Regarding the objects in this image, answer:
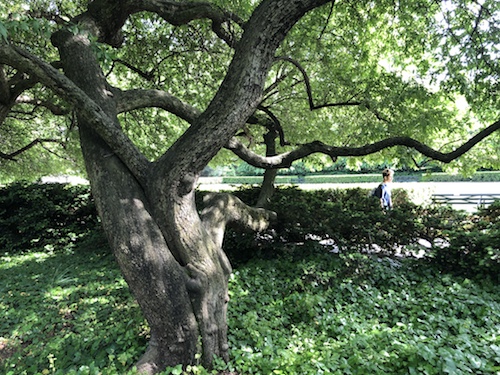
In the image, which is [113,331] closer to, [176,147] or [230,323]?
[230,323]

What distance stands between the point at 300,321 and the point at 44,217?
9.00 m

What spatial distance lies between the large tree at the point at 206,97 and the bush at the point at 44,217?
1.86 metres

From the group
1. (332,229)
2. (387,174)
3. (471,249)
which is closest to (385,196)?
(387,174)

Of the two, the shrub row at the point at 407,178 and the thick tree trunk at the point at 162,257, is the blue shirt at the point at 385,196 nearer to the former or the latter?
the thick tree trunk at the point at 162,257

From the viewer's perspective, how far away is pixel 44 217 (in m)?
9.66

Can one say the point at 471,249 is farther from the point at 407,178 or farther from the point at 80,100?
the point at 407,178

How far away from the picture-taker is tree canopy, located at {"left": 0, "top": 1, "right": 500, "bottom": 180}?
483cm

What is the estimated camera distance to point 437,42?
541 cm

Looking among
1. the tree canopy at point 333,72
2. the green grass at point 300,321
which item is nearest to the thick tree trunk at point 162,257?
the green grass at point 300,321

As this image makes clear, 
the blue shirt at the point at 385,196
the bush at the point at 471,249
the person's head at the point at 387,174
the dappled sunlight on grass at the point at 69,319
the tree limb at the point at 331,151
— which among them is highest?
the tree limb at the point at 331,151

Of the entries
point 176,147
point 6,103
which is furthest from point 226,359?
point 6,103

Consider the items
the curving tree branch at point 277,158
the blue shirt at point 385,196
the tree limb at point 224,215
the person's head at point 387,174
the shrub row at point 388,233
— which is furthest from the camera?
the blue shirt at point 385,196

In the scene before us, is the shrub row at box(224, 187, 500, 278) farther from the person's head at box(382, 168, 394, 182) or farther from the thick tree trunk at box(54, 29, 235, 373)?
the thick tree trunk at box(54, 29, 235, 373)

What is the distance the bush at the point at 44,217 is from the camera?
915cm
